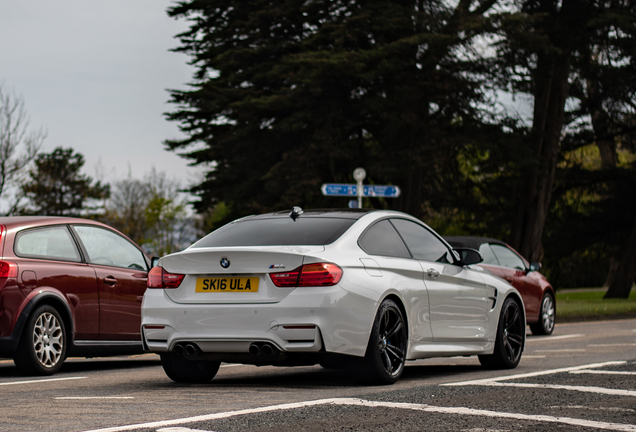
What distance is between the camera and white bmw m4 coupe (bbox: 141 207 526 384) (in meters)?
6.51

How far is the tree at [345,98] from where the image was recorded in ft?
85.6

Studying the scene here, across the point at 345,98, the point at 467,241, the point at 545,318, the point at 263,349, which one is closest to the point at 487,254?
the point at 467,241

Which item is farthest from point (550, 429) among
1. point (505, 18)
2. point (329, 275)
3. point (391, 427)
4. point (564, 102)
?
point (564, 102)

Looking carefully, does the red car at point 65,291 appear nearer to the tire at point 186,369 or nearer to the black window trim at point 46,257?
the black window trim at point 46,257

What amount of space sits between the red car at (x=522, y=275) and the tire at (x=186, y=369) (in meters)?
7.34

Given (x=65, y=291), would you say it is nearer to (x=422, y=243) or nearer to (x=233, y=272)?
(x=233, y=272)

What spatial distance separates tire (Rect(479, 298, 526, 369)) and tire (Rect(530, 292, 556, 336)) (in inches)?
260

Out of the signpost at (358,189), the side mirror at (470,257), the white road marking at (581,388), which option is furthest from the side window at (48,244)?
the signpost at (358,189)

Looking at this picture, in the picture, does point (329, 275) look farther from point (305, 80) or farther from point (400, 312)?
point (305, 80)

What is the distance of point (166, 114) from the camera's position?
35.5 metres

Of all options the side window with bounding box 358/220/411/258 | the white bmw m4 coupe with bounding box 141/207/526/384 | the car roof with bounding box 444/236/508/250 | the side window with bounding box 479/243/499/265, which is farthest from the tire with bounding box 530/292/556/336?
the side window with bounding box 358/220/411/258

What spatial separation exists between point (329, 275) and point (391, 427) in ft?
6.20

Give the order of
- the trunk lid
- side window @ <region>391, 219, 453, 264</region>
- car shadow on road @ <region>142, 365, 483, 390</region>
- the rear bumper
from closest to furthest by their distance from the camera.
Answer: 1. the rear bumper
2. the trunk lid
3. car shadow on road @ <region>142, 365, 483, 390</region>
4. side window @ <region>391, 219, 453, 264</region>

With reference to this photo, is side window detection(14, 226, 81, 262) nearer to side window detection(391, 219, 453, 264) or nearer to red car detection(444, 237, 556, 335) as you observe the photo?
side window detection(391, 219, 453, 264)
